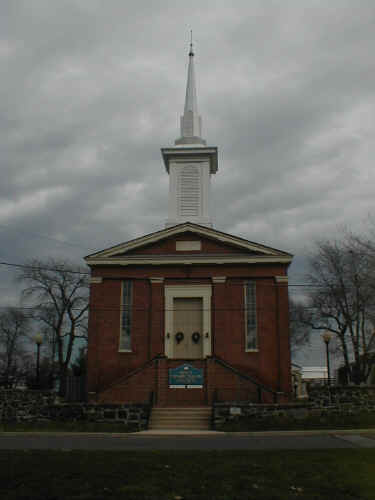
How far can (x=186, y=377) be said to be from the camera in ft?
78.8

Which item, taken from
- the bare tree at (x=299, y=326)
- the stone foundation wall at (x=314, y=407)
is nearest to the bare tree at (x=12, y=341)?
the bare tree at (x=299, y=326)

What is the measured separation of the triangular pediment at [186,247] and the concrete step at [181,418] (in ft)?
26.2

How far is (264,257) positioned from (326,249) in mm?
14953

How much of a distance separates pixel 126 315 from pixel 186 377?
16.9ft

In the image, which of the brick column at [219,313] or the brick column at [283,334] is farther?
the brick column at [219,313]

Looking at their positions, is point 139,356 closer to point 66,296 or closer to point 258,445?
point 258,445

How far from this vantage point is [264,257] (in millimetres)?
27609

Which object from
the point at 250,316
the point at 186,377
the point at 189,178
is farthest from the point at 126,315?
the point at 189,178

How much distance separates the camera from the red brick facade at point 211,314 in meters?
26.5

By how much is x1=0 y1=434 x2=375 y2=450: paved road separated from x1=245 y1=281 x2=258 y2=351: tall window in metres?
8.12

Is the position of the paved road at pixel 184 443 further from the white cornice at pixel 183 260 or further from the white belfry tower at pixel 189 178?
the white belfry tower at pixel 189 178

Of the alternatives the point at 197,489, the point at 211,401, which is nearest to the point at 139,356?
the point at 211,401

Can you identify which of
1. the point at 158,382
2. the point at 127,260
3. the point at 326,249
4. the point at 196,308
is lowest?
the point at 158,382

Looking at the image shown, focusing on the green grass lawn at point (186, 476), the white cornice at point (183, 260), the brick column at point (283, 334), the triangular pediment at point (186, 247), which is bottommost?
the green grass lawn at point (186, 476)
